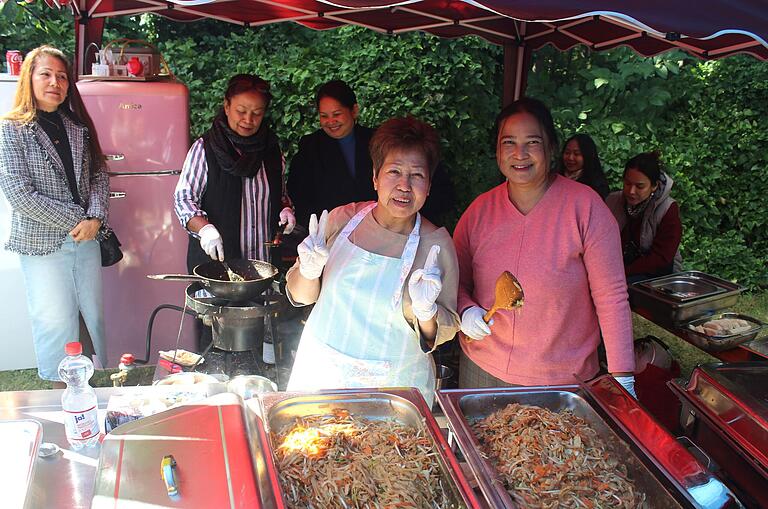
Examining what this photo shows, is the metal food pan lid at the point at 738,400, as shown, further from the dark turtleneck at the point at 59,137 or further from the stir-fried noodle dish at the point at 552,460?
the dark turtleneck at the point at 59,137

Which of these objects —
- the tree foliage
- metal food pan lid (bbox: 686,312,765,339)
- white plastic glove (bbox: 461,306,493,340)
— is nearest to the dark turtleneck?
the tree foliage

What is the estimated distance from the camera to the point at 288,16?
15.0 feet

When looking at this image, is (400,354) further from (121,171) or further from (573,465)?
(121,171)

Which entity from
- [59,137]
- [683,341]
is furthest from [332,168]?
[683,341]

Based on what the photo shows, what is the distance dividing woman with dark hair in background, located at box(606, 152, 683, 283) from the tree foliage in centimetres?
231

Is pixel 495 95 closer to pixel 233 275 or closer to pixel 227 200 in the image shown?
pixel 227 200

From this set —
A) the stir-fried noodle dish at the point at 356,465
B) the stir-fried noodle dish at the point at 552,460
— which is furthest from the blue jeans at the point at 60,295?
the stir-fried noodle dish at the point at 552,460

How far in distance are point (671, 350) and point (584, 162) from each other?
2.44 meters

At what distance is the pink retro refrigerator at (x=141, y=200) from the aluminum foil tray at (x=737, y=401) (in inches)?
142

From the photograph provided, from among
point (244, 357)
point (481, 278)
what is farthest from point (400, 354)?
point (244, 357)

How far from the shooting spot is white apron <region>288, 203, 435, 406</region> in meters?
2.20

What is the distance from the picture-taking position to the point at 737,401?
1.83 meters

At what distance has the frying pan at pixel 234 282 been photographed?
2.66m

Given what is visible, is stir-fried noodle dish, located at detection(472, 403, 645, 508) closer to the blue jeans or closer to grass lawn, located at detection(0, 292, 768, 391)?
grass lawn, located at detection(0, 292, 768, 391)
